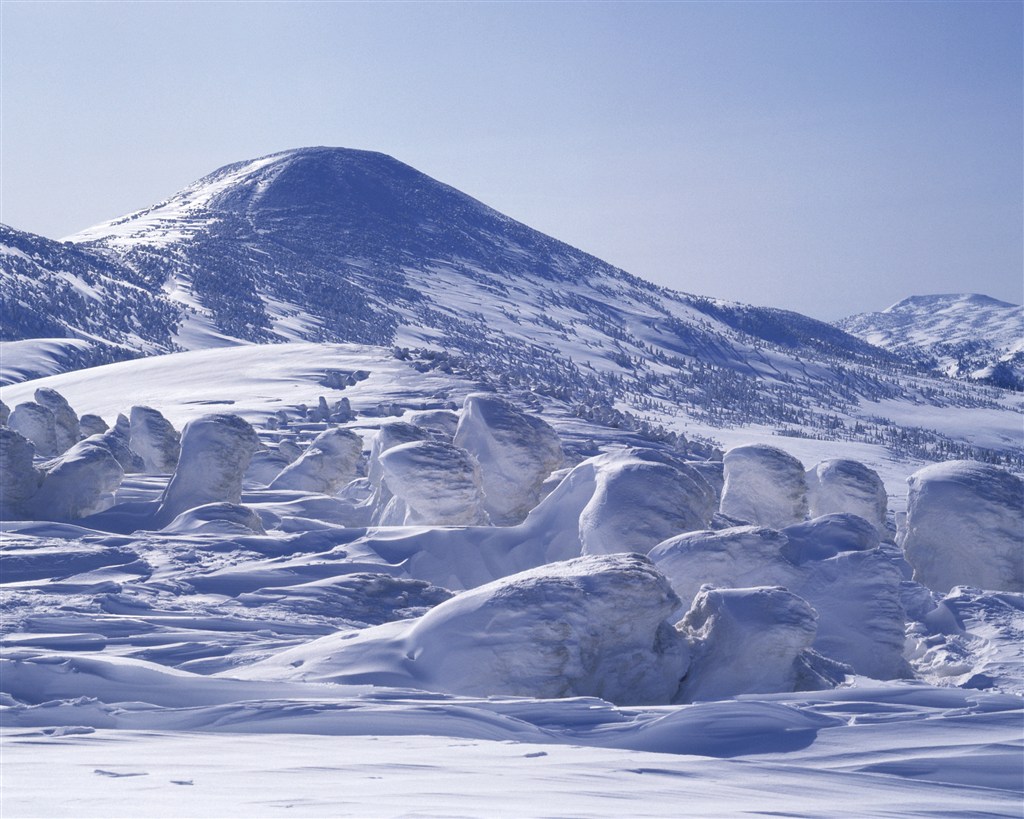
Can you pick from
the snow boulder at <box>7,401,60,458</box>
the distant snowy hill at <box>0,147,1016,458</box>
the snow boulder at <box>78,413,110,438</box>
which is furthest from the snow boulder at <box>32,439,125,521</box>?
the distant snowy hill at <box>0,147,1016,458</box>

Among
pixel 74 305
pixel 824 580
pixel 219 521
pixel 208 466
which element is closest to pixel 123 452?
pixel 208 466

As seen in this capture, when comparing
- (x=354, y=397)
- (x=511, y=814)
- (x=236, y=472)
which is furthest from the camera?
(x=354, y=397)

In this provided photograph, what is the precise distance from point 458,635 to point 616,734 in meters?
1.90

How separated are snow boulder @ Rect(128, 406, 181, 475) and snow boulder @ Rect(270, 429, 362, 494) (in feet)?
8.72

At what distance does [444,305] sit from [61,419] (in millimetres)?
111635

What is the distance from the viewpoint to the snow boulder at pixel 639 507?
501 inches

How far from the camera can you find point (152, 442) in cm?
2180

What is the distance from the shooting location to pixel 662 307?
159 m

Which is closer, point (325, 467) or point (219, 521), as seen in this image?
point (219, 521)

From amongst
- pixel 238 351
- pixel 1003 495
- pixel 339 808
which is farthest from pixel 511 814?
pixel 238 351

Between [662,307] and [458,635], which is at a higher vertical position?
[662,307]

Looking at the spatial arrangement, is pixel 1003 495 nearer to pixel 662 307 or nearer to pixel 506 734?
pixel 506 734

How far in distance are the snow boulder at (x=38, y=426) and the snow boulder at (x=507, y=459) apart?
1057 cm

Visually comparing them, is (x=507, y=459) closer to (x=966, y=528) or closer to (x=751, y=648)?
(x=966, y=528)
